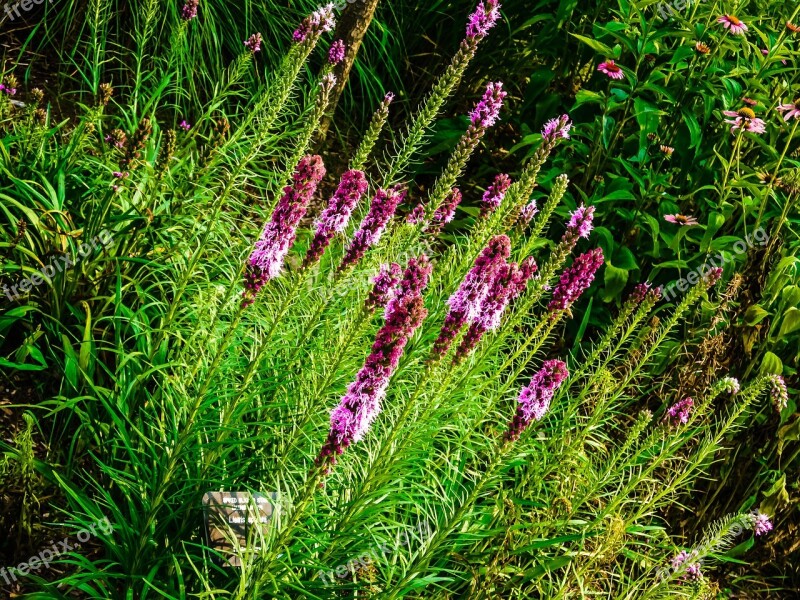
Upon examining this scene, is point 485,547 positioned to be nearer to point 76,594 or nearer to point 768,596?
point 76,594

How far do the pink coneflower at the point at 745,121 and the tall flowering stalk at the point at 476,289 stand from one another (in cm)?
305

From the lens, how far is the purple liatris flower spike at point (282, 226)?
9.48ft

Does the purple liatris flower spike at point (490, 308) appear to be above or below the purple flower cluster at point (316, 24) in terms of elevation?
below

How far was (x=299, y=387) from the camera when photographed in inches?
139

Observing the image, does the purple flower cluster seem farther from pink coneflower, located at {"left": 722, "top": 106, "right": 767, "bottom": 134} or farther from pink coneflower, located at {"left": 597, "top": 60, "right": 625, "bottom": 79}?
pink coneflower, located at {"left": 722, "top": 106, "right": 767, "bottom": 134}

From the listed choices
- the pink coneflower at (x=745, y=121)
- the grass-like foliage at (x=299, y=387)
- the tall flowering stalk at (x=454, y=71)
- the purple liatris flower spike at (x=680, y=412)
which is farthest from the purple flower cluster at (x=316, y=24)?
the pink coneflower at (x=745, y=121)

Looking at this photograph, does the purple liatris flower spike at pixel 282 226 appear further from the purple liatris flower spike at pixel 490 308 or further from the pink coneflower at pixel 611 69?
the pink coneflower at pixel 611 69

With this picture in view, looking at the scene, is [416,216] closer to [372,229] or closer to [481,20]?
[481,20]

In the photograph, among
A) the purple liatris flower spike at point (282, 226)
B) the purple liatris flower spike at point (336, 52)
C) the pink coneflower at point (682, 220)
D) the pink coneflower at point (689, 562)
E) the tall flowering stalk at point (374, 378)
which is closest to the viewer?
the tall flowering stalk at point (374, 378)

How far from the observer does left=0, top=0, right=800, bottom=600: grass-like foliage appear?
303 cm

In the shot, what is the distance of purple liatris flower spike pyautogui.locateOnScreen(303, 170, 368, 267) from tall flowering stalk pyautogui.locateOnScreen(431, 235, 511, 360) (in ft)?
1.50

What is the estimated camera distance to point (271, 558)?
2.66 m

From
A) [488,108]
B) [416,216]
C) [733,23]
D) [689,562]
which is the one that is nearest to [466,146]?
[488,108]

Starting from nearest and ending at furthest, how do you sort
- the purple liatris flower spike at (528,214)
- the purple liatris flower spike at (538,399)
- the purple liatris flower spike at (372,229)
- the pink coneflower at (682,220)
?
the purple liatris flower spike at (372,229) < the purple liatris flower spike at (538,399) < the purple liatris flower spike at (528,214) < the pink coneflower at (682,220)
